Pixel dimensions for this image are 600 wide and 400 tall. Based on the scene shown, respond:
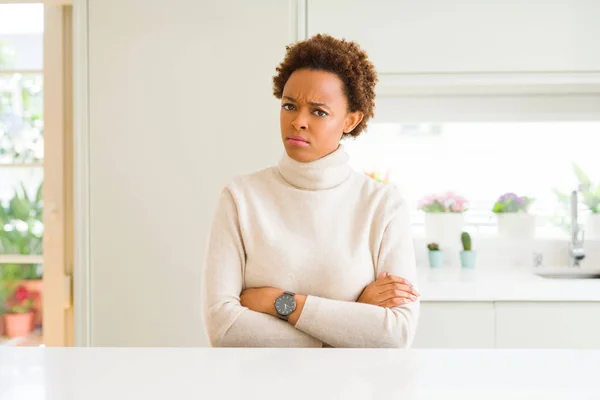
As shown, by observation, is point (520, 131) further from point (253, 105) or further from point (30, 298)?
point (30, 298)

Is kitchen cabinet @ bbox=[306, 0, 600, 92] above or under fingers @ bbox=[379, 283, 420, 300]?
above

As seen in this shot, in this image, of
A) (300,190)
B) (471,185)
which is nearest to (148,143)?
(300,190)

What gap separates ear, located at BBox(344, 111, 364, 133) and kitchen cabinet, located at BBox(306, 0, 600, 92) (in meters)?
1.20

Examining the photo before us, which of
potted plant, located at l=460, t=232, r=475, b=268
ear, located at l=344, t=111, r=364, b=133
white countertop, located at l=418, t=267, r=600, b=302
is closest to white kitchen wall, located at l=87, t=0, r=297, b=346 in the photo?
white countertop, located at l=418, t=267, r=600, b=302

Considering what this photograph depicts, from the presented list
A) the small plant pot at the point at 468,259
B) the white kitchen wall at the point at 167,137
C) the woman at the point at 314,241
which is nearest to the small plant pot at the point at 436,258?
the small plant pot at the point at 468,259

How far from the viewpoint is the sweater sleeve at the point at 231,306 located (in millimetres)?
1377

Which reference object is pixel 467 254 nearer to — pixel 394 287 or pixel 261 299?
pixel 394 287

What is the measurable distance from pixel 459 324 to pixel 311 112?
1.39 m

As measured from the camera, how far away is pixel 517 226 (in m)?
3.17

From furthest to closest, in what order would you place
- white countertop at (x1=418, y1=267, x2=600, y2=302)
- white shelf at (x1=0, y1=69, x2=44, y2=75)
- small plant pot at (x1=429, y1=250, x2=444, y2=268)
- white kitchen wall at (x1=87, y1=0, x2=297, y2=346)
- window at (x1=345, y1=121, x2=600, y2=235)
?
1. window at (x1=345, y1=121, x2=600, y2=235)
2. small plant pot at (x1=429, y1=250, x2=444, y2=268)
3. white shelf at (x1=0, y1=69, x2=44, y2=75)
4. white kitchen wall at (x1=87, y1=0, x2=297, y2=346)
5. white countertop at (x1=418, y1=267, x2=600, y2=302)

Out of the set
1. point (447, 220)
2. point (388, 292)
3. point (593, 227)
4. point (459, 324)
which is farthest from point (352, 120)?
point (593, 227)

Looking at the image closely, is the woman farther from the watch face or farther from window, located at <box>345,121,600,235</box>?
window, located at <box>345,121,600,235</box>

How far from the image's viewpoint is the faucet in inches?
120

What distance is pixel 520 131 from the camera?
3234mm
